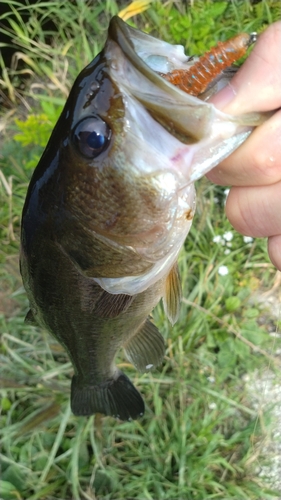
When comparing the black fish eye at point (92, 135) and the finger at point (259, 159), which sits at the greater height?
the black fish eye at point (92, 135)

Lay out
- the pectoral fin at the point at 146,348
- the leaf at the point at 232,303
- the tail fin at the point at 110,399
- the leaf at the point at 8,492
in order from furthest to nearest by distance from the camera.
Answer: the leaf at the point at 232,303 → the leaf at the point at 8,492 → the tail fin at the point at 110,399 → the pectoral fin at the point at 146,348

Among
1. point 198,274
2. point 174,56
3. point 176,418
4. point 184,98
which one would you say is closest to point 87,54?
point 198,274

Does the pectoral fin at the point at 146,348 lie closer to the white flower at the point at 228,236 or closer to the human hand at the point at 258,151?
the human hand at the point at 258,151

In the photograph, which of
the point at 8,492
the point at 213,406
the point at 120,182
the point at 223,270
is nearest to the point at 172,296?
the point at 120,182

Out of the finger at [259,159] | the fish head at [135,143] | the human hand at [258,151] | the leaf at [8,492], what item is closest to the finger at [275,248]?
the human hand at [258,151]

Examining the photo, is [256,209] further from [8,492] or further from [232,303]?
[8,492]

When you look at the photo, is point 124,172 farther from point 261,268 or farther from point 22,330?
point 22,330

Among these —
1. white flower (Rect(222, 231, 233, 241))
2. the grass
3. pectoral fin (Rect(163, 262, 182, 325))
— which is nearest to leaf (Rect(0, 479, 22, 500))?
the grass
